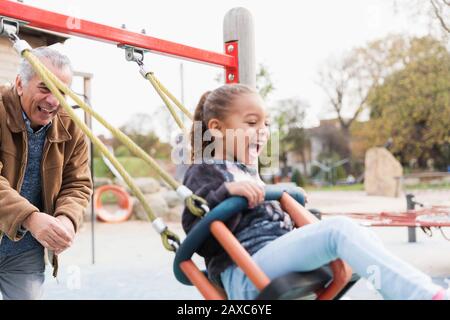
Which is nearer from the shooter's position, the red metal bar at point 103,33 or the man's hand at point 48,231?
the man's hand at point 48,231

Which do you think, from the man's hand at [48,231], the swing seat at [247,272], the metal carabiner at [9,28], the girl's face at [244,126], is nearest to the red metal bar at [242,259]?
the swing seat at [247,272]

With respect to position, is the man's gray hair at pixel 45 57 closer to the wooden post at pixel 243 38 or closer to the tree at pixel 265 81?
the wooden post at pixel 243 38

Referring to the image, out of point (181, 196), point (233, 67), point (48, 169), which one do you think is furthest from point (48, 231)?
point (233, 67)

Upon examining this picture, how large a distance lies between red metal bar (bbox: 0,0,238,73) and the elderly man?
0.41 feet

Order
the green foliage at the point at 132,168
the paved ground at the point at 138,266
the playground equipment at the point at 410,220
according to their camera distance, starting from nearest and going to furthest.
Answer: the paved ground at the point at 138,266 → the playground equipment at the point at 410,220 → the green foliage at the point at 132,168

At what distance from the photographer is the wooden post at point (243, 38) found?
254 cm

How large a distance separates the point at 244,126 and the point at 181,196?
10.5 inches

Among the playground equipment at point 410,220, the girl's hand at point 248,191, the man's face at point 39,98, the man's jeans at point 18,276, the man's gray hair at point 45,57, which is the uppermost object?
the man's gray hair at point 45,57

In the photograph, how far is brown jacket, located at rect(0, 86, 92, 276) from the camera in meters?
1.64

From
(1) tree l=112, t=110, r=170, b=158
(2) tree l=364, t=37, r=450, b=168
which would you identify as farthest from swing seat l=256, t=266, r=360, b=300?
(2) tree l=364, t=37, r=450, b=168

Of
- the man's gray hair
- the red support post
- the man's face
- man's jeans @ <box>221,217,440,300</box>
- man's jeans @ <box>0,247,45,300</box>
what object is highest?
the red support post

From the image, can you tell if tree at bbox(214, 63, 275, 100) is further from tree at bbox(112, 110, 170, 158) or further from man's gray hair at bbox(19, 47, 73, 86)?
man's gray hair at bbox(19, 47, 73, 86)

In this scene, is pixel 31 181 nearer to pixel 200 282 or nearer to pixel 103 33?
pixel 103 33

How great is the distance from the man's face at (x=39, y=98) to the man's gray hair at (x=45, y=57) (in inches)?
0.4
